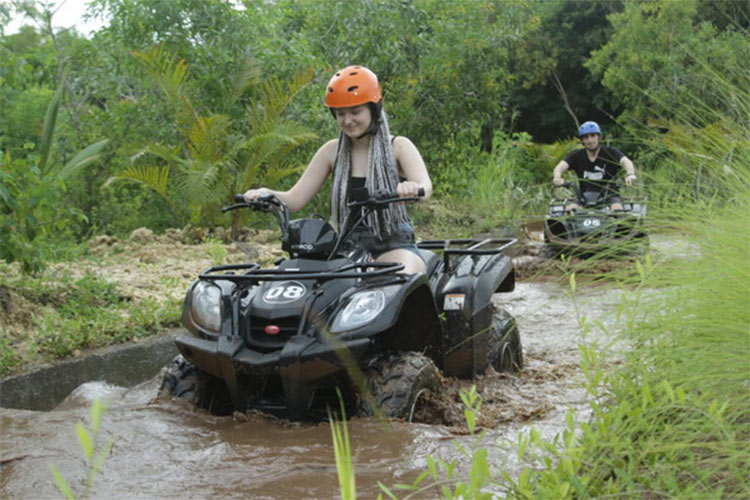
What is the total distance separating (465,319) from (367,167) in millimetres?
957

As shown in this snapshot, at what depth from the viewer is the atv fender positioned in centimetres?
496

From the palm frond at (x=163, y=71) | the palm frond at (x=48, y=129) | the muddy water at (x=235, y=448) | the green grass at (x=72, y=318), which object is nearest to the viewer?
the muddy water at (x=235, y=448)

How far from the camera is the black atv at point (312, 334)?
3.95 m

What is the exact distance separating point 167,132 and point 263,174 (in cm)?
150

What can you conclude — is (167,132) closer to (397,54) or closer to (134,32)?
(134,32)

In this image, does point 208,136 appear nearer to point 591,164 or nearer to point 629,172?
point 591,164

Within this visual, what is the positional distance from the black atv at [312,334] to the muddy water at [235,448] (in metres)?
0.14

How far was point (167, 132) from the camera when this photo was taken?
1242 centimetres

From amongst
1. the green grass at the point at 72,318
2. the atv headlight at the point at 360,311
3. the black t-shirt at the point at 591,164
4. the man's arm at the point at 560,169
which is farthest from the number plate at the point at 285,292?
the black t-shirt at the point at 591,164

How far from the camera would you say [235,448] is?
3846 mm

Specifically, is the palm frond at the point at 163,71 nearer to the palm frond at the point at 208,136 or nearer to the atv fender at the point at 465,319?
the palm frond at the point at 208,136

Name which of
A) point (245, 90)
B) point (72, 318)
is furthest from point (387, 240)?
point (245, 90)

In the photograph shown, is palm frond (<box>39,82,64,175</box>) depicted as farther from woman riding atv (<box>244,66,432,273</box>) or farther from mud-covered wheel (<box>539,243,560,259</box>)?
mud-covered wheel (<box>539,243,560,259</box>)

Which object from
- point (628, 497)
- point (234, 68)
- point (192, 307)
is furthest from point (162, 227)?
point (628, 497)
